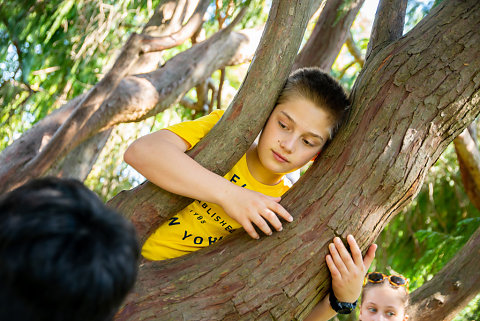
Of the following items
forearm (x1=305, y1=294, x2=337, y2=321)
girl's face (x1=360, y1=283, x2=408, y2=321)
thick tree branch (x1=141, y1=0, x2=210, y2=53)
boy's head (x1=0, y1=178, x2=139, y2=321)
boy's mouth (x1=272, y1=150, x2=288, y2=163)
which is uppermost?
boy's head (x1=0, y1=178, x2=139, y2=321)

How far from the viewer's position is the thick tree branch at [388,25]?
6.75ft

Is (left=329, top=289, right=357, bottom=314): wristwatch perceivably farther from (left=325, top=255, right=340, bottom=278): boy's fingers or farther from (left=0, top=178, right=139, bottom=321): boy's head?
(left=0, top=178, right=139, bottom=321): boy's head

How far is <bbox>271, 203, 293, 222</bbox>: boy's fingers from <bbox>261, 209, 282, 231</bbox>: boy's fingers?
0.07 feet

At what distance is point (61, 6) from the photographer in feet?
16.6

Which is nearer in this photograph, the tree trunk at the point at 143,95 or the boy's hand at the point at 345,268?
the boy's hand at the point at 345,268

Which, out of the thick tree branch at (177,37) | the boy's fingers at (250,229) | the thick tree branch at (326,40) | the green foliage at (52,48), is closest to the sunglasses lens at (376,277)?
the boy's fingers at (250,229)

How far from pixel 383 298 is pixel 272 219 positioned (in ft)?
4.79

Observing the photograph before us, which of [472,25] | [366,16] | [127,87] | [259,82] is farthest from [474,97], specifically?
[366,16]

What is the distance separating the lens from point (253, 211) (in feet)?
5.41

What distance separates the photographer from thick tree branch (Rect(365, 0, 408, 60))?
6.75ft

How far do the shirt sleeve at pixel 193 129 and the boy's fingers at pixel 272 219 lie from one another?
395 millimetres

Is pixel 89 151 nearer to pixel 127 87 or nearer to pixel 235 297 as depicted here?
pixel 127 87

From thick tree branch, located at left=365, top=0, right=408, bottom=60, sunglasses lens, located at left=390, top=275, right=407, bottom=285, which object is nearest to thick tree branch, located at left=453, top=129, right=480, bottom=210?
sunglasses lens, located at left=390, top=275, right=407, bottom=285

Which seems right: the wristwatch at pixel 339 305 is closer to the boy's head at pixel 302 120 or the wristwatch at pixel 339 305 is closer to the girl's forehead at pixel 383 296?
the boy's head at pixel 302 120
